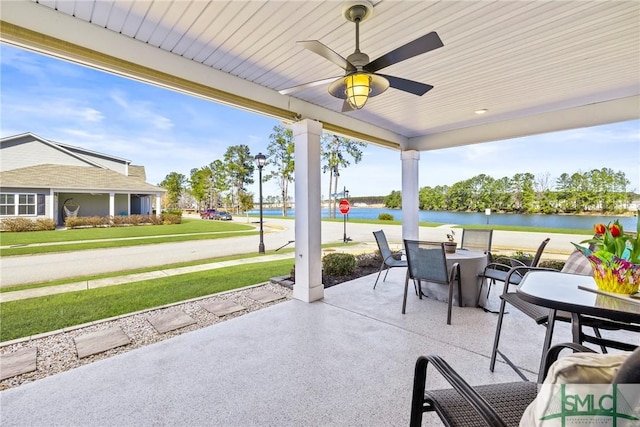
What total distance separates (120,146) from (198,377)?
8032 millimetres

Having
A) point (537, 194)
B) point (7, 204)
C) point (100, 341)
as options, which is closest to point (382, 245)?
point (100, 341)

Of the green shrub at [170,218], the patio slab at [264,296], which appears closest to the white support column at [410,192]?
the patio slab at [264,296]

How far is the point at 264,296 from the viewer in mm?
3727

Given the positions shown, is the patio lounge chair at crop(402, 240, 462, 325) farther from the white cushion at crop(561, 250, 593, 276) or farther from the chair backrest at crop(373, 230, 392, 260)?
the white cushion at crop(561, 250, 593, 276)

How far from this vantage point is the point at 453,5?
1.87 metres

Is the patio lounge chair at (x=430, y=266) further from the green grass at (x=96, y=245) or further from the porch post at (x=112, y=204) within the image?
the porch post at (x=112, y=204)

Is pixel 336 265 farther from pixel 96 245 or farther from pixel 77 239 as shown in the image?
pixel 77 239

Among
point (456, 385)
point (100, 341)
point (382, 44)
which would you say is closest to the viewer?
point (456, 385)

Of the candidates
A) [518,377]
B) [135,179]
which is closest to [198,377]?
[518,377]

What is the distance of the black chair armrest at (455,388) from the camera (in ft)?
2.66

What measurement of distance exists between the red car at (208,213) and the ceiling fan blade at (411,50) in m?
18.8

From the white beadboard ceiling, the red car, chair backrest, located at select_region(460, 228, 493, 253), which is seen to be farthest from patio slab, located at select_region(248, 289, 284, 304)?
the red car

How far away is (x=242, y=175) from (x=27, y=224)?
9091mm

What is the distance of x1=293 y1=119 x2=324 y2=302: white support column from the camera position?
350cm
